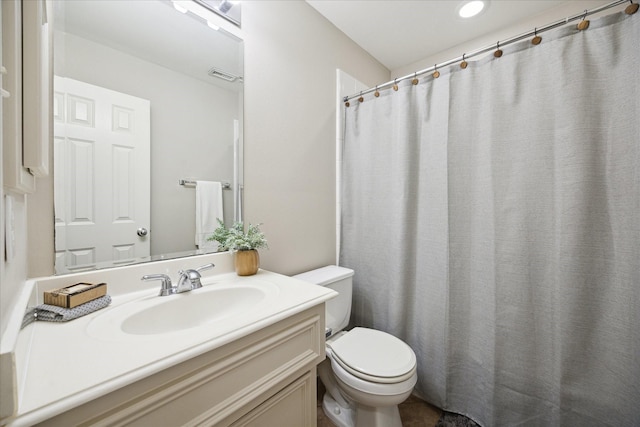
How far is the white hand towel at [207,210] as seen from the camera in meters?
1.18

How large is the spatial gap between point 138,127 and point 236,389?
996 mm

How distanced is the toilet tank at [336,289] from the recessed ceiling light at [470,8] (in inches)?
68.1

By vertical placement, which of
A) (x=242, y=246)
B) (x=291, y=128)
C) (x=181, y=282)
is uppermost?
(x=291, y=128)

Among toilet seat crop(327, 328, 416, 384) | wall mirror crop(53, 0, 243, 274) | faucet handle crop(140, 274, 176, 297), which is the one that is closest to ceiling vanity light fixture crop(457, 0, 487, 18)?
wall mirror crop(53, 0, 243, 274)

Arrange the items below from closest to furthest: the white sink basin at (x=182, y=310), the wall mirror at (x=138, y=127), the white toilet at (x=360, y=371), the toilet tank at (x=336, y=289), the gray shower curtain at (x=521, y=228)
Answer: the white sink basin at (x=182, y=310) → the wall mirror at (x=138, y=127) → the gray shower curtain at (x=521, y=228) → the white toilet at (x=360, y=371) → the toilet tank at (x=336, y=289)

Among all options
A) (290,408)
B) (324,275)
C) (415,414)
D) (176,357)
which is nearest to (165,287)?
(176,357)

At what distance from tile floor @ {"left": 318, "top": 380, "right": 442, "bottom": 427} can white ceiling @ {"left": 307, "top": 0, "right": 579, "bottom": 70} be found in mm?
2327

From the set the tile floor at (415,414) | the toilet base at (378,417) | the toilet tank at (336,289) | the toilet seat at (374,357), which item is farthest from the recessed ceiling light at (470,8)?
the tile floor at (415,414)

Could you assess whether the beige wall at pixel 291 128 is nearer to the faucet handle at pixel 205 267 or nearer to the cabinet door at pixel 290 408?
the faucet handle at pixel 205 267

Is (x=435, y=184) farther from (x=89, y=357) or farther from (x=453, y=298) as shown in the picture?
(x=89, y=357)

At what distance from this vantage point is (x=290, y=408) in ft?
2.87

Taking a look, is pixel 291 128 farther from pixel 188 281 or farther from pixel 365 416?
pixel 365 416

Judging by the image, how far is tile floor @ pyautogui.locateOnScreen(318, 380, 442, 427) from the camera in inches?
53.5

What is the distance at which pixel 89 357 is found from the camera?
0.56 metres
